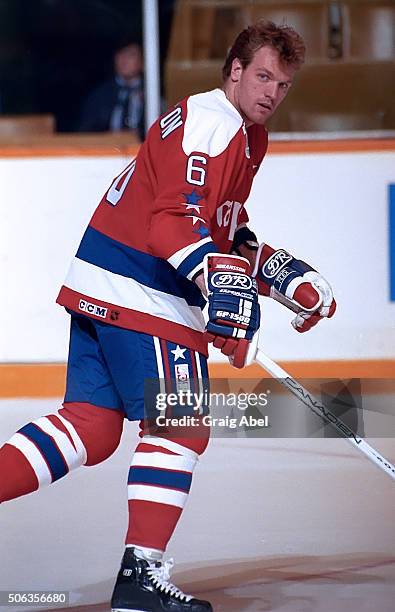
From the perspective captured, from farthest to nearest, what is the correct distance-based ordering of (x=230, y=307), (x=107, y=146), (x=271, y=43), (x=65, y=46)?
(x=65, y=46) < (x=107, y=146) < (x=271, y=43) < (x=230, y=307)

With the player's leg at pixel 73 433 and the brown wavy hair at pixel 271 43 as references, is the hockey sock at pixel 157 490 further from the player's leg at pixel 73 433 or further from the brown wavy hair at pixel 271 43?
the brown wavy hair at pixel 271 43

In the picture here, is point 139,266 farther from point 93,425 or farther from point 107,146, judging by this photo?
point 107,146

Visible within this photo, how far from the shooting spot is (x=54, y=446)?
2.07 m

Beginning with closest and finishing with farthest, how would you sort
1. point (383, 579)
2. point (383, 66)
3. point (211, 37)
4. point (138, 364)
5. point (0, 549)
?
1. point (138, 364)
2. point (383, 579)
3. point (0, 549)
4. point (383, 66)
5. point (211, 37)

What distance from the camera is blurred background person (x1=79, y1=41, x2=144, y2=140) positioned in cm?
453

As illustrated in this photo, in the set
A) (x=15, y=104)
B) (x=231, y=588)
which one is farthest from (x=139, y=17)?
(x=231, y=588)

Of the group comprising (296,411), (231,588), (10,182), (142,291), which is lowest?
(231,588)

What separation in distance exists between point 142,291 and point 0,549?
2.01ft

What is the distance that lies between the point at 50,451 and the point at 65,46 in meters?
3.67

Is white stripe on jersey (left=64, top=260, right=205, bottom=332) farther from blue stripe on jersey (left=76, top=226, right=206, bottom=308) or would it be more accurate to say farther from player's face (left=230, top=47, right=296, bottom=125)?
player's face (left=230, top=47, right=296, bottom=125)

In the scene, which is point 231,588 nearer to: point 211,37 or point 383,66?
point 383,66

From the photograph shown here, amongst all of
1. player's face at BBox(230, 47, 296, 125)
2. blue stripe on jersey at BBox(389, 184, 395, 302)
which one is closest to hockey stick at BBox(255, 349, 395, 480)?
player's face at BBox(230, 47, 296, 125)

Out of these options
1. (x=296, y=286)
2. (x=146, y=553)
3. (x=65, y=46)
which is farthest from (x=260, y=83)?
(x=65, y=46)

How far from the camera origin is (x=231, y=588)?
7.11 feet
